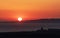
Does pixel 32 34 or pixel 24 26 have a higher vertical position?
pixel 24 26

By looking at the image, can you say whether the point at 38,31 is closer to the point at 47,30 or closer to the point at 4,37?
the point at 47,30

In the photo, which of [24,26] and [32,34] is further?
[24,26]

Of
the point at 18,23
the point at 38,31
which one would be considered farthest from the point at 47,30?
the point at 18,23

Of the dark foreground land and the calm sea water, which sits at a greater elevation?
the calm sea water

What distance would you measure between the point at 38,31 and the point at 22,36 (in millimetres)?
574

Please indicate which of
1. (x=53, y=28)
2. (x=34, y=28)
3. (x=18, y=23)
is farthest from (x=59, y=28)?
(x=18, y=23)

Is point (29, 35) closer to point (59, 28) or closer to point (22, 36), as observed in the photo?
point (22, 36)

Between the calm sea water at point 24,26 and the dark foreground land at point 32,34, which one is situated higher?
the calm sea water at point 24,26

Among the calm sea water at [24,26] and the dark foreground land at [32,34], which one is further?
the calm sea water at [24,26]

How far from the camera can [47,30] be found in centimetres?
933

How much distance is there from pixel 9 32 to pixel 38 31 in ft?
3.26

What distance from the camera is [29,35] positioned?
928 centimetres

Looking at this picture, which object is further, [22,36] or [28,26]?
[28,26]

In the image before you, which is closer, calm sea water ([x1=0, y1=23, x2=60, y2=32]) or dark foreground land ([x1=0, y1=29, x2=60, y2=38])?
dark foreground land ([x1=0, y1=29, x2=60, y2=38])
